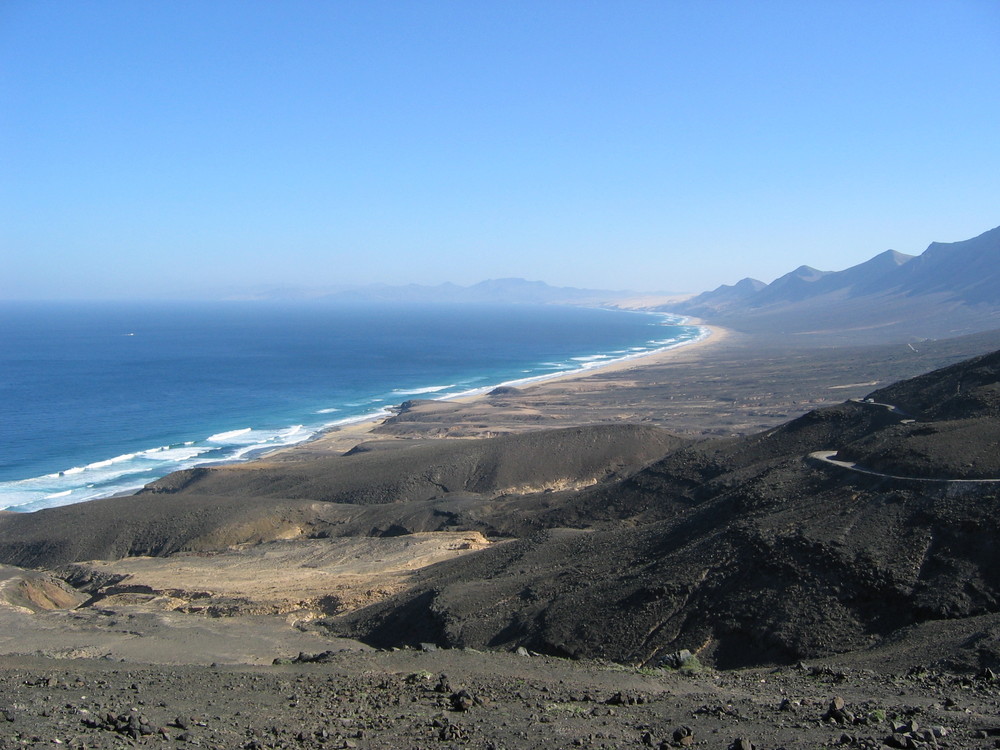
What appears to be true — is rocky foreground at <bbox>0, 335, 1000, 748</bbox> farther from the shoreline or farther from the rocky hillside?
the shoreline

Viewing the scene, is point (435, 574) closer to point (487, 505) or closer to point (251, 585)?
point (251, 585)

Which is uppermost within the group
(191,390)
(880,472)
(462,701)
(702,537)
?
(191,390)

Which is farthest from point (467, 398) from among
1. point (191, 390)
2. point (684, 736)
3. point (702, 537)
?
point (684, 736)

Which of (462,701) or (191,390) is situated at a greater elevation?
(191,390)

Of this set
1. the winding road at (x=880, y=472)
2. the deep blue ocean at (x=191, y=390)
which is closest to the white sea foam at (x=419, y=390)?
the deep blue ocean at (x=191, y=390)

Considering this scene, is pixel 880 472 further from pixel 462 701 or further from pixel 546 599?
pixel 462 701

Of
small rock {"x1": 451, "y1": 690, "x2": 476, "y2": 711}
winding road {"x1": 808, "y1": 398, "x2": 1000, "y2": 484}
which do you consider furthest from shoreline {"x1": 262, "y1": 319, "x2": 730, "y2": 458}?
small rock {"x1": 451, "y1": 690, "x2": 476, "y2": 711}

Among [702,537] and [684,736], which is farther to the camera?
[702,537]
